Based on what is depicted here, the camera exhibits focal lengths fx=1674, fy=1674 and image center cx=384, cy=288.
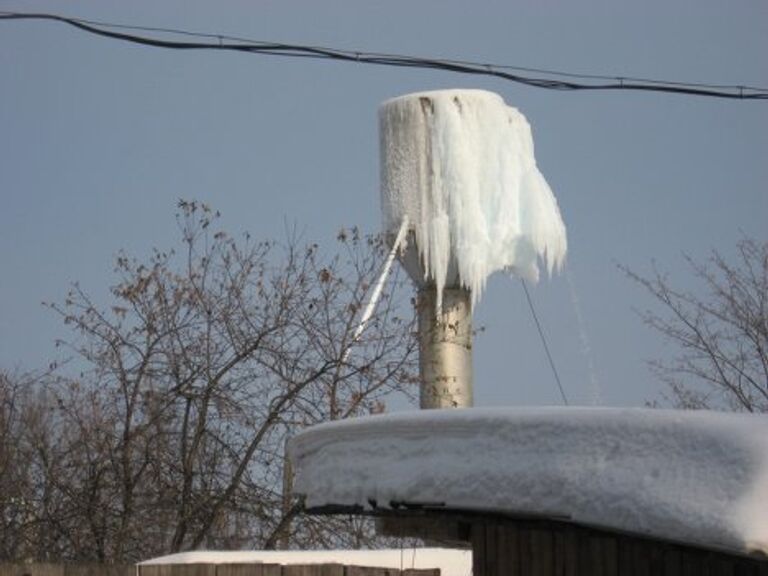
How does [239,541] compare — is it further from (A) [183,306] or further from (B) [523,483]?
(B) [523,483]

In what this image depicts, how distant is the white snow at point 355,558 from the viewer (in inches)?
453

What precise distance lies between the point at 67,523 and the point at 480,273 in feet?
21.8

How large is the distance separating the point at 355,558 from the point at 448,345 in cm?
211

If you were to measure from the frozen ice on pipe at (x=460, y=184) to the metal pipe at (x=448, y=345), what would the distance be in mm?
230

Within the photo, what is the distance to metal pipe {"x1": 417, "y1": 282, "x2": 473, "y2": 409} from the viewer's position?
10641 mm

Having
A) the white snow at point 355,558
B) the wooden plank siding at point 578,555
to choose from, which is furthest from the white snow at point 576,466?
the white snow at point 355,558

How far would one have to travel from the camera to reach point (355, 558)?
11.9 meters

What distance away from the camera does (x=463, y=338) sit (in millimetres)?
10828

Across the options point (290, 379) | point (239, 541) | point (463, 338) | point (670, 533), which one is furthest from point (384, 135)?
point (670, 533)

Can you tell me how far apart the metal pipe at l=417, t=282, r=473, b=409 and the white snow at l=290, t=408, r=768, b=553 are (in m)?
6.36

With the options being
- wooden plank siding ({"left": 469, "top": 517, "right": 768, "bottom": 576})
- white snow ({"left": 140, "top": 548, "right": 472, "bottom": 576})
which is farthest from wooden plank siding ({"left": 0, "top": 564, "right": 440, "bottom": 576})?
wooden plank siding ({"left": 469, "top": 517, "right": 768, "bottom": 576})

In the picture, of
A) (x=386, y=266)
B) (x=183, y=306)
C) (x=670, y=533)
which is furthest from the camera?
(x=183, y=306)

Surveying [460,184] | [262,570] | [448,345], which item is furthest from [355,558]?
[460,184]

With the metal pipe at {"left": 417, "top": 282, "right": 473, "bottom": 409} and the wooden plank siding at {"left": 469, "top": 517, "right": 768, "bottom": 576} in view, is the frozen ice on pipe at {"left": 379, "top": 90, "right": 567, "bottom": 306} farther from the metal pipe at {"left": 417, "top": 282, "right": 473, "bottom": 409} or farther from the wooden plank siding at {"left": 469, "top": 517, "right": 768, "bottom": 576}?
the wooden plank siding at {"left": 469, "top": 517, "right": 768, "bottom": 576}
